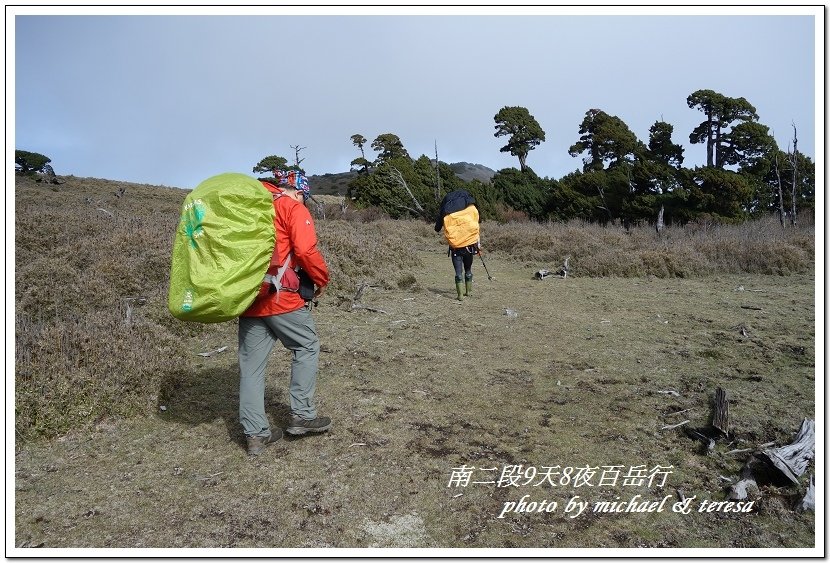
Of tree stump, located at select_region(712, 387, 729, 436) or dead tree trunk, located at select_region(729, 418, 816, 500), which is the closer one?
dead tree trunk, located at select_region(729, 418, 816, 500)

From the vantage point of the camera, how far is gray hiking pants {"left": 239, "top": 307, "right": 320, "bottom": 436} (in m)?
3.84

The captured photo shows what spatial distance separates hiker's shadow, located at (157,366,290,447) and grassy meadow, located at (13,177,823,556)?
0.08ft

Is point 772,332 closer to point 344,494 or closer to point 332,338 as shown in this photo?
point 332,338

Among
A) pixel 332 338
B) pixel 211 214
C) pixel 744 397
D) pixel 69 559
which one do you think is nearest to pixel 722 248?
pixel 744 397

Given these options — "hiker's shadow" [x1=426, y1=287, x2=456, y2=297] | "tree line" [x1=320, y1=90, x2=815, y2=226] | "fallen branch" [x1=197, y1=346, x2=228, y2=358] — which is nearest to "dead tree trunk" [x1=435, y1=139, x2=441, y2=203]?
"tree line" [x1=320, y1=90, x2=815, y2=226]

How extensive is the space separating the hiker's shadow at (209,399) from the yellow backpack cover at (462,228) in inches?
189

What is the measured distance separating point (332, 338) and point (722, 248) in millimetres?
11601

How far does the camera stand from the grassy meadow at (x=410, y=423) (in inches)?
123

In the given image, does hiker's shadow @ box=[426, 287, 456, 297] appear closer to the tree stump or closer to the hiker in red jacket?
the tree stump

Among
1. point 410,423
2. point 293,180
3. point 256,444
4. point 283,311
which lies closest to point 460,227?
point 410,423

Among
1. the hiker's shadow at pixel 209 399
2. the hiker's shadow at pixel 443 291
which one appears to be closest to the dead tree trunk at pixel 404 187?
the hiker's shadow at pixel 443 291

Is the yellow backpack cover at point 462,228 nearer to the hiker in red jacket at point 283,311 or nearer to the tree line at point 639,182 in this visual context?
the hiker in red jacket at point 283,311

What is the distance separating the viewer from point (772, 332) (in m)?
7.29

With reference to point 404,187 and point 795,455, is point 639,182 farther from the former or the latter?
point 795,455
